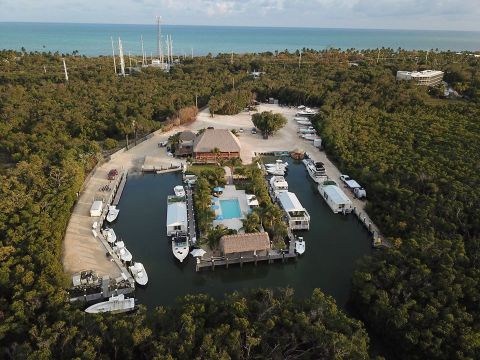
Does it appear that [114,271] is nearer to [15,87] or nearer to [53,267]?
[53,267]

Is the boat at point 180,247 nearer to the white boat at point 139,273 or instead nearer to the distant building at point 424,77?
the white boat at point 139,273

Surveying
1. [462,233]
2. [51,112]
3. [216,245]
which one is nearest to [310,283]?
[216,245]

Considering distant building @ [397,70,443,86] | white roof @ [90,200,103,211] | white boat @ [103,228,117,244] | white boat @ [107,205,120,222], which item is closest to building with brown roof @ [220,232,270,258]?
white boat @ [103,228,117,244]

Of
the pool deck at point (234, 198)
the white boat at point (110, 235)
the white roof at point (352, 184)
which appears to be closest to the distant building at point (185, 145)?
the pool deck at point (234, 198)

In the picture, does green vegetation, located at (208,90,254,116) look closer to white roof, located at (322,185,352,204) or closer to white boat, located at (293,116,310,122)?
white boat, located at (293,116,310,122)

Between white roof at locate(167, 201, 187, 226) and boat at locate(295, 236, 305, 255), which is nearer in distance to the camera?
boat at locate(295, 236, 305, 255)
